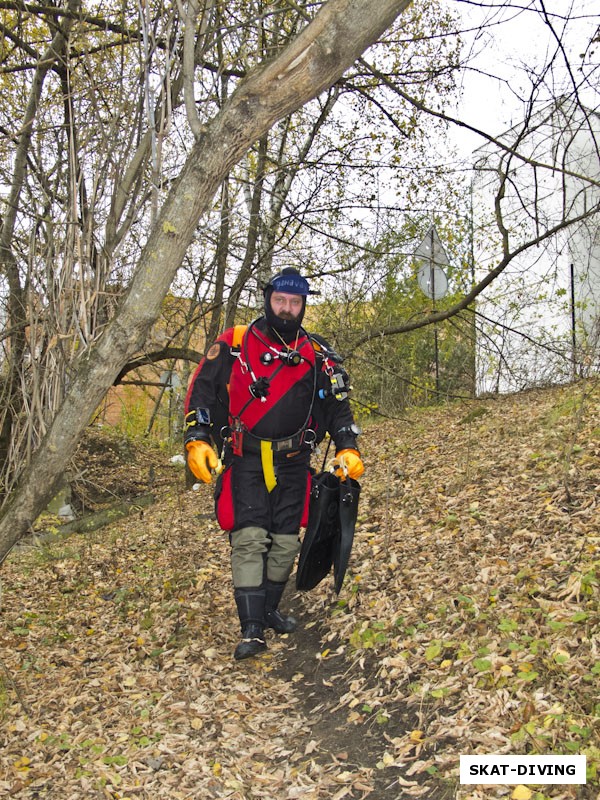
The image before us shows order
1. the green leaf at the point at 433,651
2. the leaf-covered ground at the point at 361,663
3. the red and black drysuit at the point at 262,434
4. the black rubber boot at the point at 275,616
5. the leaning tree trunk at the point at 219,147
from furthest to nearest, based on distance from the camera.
Result: the black rubber boot at the point at 275,616 → the red and black drysuit at the point at 262,434 → the green leaf at the point at 433,651 → the leaning tree trunk at the point at 219,147 → the leaf-covered ground at the point at 361,663

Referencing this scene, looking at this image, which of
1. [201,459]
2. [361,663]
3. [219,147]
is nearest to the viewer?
[219,147]

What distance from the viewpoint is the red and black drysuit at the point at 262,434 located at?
A: 14.8 ft

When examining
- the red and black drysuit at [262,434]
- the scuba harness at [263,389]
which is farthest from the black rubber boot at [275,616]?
the scuba harness at [263,389]

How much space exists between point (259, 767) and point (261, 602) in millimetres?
1181

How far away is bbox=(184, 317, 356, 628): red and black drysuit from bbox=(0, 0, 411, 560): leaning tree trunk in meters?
0.96

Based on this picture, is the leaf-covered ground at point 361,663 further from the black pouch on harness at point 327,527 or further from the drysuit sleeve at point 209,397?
the drysuit sleeve at point 209,397

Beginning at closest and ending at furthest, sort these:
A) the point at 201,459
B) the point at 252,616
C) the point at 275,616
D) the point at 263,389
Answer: the point at 201,459, the point at 252,616, the point at 263,389, the point at 275,616

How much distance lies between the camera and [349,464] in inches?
179

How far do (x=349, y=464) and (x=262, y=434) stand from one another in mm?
595

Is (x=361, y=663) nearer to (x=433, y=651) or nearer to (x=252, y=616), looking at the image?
(x=433, y=651)

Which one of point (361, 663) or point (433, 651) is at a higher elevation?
point (433, 651)

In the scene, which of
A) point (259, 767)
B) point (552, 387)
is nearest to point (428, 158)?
point (552, 387)

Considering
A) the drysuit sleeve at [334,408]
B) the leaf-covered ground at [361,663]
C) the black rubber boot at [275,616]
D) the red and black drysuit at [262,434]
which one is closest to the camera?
the leaf-covered ground at [361,663]

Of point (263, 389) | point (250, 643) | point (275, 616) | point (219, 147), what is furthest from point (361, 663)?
point (219, 147)
